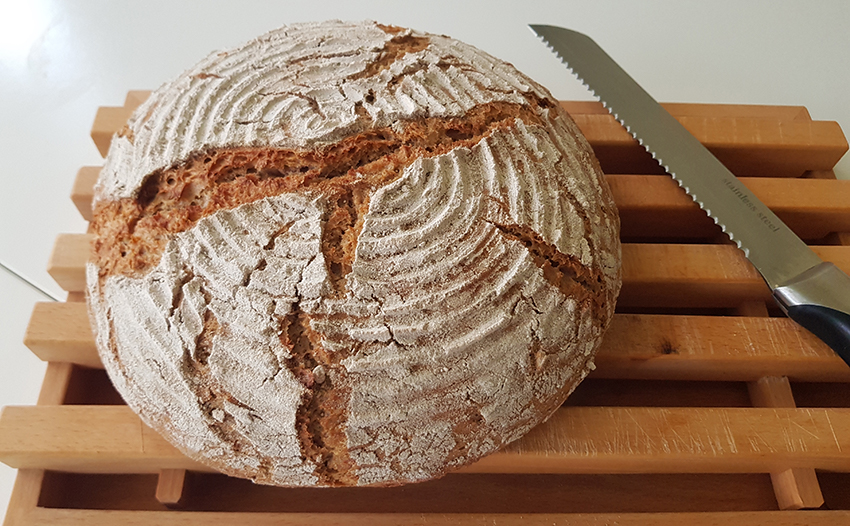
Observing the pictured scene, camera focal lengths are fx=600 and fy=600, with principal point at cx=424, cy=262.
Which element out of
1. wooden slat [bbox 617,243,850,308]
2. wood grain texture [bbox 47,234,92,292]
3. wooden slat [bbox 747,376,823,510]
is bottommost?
wood grain texture [bbox 47,234,92,292]

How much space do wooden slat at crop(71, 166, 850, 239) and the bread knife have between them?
0.05m

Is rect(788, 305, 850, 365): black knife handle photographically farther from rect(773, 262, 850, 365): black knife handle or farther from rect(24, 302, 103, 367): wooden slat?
rect(24, 302, 103, 367): wooden slat

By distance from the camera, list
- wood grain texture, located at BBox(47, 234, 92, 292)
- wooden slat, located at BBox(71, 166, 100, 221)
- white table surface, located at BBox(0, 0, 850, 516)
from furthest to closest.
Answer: white table surface, located at BBox(0, 0, 850, 516)
wooden slat, located at BBox(71, 166, 100, 221)
wood grain texture, located at BBox(47, 234, 92, 292)

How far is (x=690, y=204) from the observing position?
4.33ft

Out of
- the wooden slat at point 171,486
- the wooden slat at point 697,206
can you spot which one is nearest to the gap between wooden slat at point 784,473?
the wooden slat at point 697,206

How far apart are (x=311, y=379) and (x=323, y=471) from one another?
0.61ft

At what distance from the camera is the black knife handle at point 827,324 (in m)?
1.08

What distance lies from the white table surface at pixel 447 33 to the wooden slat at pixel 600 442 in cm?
82

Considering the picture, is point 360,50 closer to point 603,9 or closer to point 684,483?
point 684,483

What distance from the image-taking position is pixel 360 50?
1084 mm

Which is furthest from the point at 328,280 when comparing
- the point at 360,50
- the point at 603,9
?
the point at 603,9

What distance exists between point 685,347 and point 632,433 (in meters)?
0.21

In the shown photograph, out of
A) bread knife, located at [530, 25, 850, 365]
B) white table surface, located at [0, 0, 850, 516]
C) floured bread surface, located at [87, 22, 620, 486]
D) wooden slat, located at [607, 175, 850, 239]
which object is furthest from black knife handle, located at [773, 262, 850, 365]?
white table surface, located at [0, 0, 850, 516]

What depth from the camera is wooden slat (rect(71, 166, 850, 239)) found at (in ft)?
4.35
